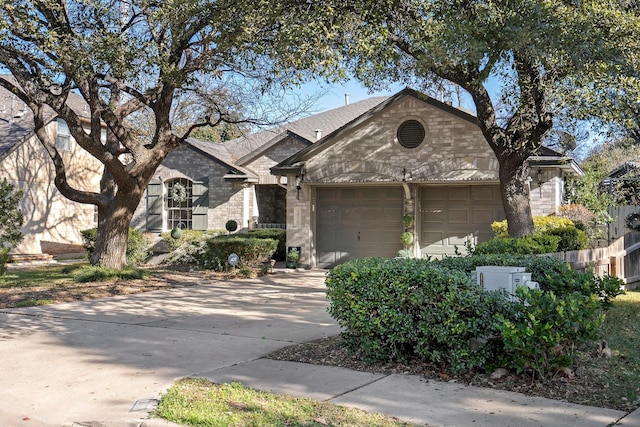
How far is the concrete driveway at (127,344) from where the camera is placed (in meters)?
5.53

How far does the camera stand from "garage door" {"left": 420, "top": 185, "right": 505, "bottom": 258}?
17531 millimetres

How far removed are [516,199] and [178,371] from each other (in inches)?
320

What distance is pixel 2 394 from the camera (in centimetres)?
587

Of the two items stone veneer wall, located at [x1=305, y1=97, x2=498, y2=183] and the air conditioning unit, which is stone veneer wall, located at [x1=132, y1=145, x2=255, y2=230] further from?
the air conditioning unit

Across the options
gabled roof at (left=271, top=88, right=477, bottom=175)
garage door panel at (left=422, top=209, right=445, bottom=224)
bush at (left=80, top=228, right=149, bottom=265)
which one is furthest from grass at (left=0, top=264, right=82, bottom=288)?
garage door panel at (left=422, top=209, right=445, bottom=224)

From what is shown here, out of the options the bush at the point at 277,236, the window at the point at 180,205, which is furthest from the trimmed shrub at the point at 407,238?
the window at the point at 180,205

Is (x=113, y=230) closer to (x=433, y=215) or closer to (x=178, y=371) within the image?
(x=433, y=215)

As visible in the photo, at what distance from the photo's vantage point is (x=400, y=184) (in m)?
18.4

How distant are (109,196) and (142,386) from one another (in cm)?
1180

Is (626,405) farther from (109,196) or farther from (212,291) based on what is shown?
(109,196)

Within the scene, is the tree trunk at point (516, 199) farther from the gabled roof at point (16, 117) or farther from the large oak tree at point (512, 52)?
the gabled roof at point (16, 117)

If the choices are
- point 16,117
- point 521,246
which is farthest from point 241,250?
point 16,117

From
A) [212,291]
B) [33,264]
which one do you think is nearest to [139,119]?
[33,264]

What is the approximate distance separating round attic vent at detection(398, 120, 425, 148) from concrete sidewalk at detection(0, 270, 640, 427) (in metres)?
7.71
